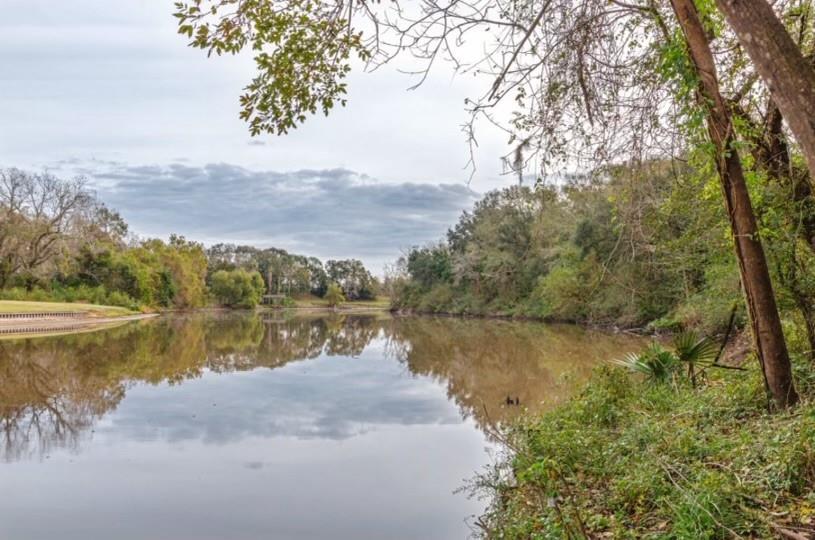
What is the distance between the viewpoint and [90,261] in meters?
46.4

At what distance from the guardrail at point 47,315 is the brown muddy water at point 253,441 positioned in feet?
47.6

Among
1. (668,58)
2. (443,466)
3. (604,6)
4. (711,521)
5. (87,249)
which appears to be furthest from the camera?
(87,249)

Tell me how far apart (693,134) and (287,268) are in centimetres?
8337

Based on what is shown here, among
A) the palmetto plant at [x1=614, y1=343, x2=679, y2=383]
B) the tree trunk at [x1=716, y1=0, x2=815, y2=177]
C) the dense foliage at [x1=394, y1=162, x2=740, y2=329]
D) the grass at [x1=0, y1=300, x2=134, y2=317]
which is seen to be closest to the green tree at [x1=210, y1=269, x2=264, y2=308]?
the dense foliage at [x1=394, y1=162, x2=740, y2=329]

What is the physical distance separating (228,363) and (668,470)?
1583 cm

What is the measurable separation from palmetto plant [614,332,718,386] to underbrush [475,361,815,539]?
17.0 inches

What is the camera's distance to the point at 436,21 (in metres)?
4.62

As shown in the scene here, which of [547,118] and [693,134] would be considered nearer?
[693,134]

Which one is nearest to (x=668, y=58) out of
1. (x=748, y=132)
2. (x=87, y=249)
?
(x=748, y=132)

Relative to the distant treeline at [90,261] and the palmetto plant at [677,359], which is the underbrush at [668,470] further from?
the distant treeline at [90,261]

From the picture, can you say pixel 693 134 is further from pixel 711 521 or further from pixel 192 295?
pixel 192 295

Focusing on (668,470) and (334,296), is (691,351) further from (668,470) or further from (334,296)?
(334,296)

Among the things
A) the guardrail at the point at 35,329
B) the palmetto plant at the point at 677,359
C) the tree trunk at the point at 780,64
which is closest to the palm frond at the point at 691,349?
the palmetto plant at the point at 677,359

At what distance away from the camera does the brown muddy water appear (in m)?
5.71
